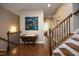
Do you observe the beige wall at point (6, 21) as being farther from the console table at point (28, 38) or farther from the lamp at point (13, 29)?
the console table at point (28, 38)

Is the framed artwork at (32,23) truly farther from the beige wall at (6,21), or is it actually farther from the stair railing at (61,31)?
the stair railing at (61,31)

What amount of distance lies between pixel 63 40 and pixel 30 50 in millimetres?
574

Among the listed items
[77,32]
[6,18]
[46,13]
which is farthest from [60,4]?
[6,18]

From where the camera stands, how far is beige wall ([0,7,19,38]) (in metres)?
2.53

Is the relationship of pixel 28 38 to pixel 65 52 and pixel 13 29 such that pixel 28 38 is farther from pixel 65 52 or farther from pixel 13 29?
pixel 65 52

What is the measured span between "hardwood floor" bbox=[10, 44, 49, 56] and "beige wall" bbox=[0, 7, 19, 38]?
0.31 metres

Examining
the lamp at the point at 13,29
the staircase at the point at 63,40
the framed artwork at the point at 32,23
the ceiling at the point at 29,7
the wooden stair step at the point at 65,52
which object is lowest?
the wooden stair step at the point at 65,52

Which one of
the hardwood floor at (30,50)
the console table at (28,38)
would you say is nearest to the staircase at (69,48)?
the hardwood floor at (30,50)

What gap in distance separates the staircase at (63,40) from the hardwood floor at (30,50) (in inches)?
4.6

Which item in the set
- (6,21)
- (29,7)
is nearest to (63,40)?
(29,7)

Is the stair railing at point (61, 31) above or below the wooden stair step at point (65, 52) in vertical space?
above

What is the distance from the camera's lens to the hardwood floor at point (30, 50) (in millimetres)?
2539

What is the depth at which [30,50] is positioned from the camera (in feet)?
8.41

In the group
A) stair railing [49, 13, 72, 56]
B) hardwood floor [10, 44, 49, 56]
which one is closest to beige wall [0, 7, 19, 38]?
hardwood floor [10, 44, 49, 56]
